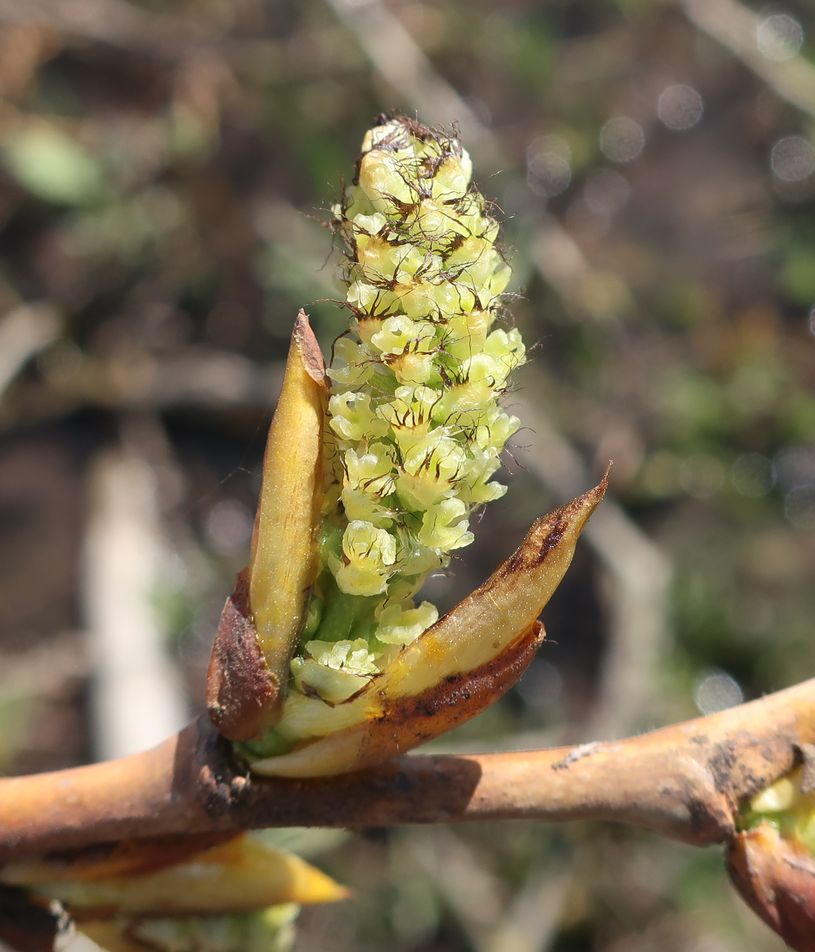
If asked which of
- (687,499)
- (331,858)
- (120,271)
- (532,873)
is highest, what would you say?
(120,271)

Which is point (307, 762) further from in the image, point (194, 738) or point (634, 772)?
point (634, 772)

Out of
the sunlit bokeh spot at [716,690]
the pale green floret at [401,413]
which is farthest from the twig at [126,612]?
the pale green floret at [401,413]

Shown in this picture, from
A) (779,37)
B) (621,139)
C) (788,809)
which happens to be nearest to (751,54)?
(779,37)

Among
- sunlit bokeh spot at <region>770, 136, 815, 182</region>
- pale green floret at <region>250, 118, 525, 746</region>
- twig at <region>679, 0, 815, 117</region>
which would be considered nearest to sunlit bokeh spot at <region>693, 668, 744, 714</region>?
twig at <region>679, 0, 815, 117</region>

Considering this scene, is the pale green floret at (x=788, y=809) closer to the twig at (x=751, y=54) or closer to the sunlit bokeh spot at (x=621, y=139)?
the twig at (x=751, y=54)

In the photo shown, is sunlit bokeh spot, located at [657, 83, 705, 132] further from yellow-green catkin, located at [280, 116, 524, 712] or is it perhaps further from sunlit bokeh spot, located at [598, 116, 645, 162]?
yellow-green catkin, located at [280, 116, 524, 712]

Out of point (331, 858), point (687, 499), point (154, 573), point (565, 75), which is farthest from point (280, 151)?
point (331, 858)

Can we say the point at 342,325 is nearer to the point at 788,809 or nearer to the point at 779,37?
the point at 788,809
